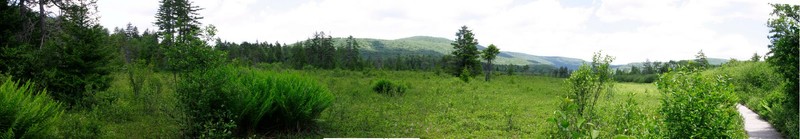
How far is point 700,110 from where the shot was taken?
4.79 m

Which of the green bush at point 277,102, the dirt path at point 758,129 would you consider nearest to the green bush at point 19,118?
the green bush at point 277,102

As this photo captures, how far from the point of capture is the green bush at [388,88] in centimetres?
1850

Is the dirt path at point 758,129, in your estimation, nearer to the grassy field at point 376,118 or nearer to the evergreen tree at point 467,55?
the grassy field at point 376,118

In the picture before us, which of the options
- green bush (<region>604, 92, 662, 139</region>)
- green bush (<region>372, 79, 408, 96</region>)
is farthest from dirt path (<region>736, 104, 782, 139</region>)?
green bush (<region>372, 79, 408, 96</region>)

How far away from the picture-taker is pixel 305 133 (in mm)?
9664

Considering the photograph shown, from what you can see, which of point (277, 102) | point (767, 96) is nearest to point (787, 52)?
point (767, 96)

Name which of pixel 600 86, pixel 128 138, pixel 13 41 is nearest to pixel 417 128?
pixel 600 86

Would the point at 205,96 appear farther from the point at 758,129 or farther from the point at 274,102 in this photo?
the point at 758,129

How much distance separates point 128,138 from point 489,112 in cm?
932

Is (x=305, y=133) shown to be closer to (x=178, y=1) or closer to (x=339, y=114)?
(x=339, y=114)

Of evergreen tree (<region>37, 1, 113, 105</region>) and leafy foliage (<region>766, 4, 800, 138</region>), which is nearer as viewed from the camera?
leafy foliage (<region>766, 4, 800, 138</region>)

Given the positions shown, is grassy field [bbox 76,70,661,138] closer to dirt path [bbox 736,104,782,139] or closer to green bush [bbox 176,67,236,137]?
green bush [bbox 176,67,236,137]

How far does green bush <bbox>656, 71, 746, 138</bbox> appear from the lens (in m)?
4.75

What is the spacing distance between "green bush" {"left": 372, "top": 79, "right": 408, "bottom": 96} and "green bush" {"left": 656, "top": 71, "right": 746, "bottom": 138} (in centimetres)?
1350
